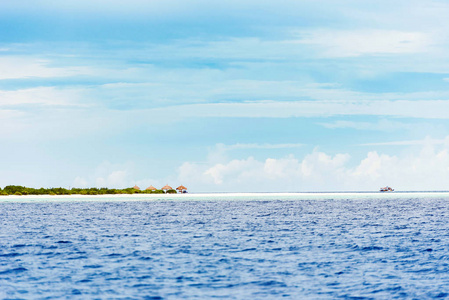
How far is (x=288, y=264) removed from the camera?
30.7 metres

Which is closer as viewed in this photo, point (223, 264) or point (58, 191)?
point (223, 264)

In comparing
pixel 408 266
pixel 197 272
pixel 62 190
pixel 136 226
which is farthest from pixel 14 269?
pixel 62 190

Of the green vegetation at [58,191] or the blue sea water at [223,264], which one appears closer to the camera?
the blue sea water at [223,264]

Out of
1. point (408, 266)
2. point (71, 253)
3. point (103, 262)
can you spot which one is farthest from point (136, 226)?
point (408, 266)

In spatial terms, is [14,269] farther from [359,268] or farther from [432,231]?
[432,231]

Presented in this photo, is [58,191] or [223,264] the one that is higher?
[58,191]

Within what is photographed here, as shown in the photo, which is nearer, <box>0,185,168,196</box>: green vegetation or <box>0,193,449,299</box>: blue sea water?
<box>0,193,449,299</box>: blue sea water

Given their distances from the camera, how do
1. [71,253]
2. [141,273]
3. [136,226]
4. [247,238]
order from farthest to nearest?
[136,226] → [247,238] → [71,253] → [141,273]

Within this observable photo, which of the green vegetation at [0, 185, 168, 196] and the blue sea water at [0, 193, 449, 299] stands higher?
the green vegetation at [0, 185, 168, 196]

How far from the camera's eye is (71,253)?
116ft

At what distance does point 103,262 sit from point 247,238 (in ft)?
53.8

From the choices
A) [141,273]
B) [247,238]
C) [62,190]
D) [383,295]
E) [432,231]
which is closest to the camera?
[383,295]

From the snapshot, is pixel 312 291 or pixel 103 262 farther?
pixel 103 262

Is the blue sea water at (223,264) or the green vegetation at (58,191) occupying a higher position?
the green vegetation at (58,191)
